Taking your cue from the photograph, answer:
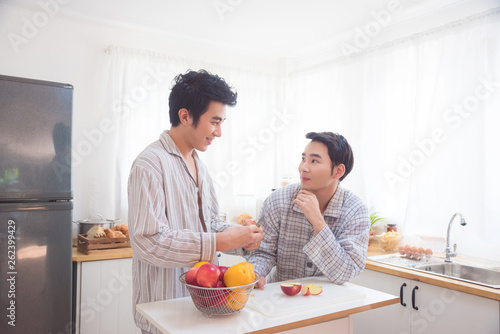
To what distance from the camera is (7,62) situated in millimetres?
3191

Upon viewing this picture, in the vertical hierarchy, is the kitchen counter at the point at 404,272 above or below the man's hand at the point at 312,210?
below

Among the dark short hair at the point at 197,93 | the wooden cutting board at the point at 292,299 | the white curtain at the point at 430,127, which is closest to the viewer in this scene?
the wooden cutting board at the point at 292,299

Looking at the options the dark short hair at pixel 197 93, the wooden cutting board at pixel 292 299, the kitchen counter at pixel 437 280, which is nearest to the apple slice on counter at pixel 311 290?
Answer: the wooden cutting board at pixel 292 299

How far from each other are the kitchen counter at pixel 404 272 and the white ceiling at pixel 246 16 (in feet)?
6.06

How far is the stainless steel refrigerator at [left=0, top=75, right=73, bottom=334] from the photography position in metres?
2.08

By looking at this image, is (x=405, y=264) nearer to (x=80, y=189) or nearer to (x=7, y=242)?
(x=7, y=242)

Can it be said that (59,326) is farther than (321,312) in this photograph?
Yes

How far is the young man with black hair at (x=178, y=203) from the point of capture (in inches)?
55.4

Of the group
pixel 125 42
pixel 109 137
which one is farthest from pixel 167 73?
pixel 109 137

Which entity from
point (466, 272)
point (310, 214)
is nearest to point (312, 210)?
point (310, 214)

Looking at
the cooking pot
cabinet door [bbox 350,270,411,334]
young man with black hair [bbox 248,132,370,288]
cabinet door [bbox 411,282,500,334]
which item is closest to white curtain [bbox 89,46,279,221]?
the cooking pot

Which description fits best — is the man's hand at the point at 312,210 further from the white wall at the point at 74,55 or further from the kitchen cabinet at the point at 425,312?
the white wall at the point at 74,55

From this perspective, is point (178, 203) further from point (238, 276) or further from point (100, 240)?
point (100, 240)

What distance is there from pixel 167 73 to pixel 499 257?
2.98 metres
